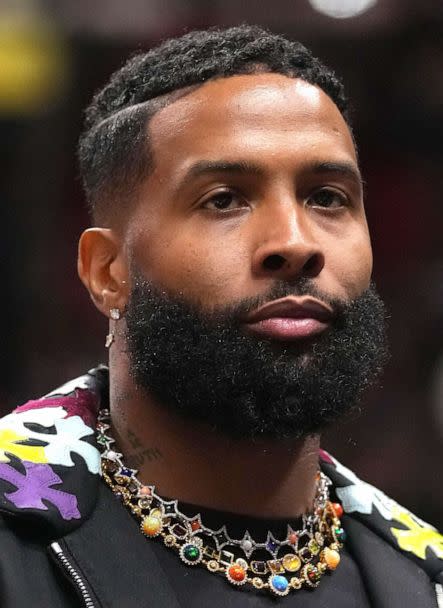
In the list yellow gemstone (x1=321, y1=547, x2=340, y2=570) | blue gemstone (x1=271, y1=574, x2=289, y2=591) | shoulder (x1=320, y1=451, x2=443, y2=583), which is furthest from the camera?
shoulder (x1=320, y1=451, x2=443, y2=583)

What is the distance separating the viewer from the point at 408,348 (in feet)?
18.6

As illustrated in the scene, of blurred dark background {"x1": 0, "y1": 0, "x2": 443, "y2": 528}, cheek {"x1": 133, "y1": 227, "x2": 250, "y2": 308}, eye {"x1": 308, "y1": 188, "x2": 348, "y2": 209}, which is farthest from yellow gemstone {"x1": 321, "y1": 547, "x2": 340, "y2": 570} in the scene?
blurred dark background {"x1": 0, "y1": 0, "x2": 443, "y2": 528}

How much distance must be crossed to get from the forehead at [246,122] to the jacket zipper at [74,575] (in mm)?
875

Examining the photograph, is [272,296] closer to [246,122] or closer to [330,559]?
[246,122]

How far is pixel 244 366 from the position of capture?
222cm

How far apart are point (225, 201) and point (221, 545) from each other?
751 millimetres

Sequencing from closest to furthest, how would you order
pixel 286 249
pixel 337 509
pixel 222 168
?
1. pixel 286 249
2. pixel 222 168
3. pixel 337 509

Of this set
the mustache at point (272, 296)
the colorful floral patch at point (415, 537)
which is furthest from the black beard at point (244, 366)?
the colorful floral patch at point (415, 537)

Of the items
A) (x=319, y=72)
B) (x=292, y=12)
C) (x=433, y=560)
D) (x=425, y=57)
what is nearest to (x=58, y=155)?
(x=292, y=12)

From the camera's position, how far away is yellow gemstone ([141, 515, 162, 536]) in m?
2.28

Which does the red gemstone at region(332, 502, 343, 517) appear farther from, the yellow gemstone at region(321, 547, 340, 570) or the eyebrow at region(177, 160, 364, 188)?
the eyebrow at region(177, 160, 364, 188)

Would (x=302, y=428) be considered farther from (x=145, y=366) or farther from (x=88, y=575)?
(x=88, y=575)

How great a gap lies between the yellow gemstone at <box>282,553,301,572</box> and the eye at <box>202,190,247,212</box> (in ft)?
2.58

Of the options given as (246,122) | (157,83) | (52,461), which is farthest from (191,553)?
(157,83)
